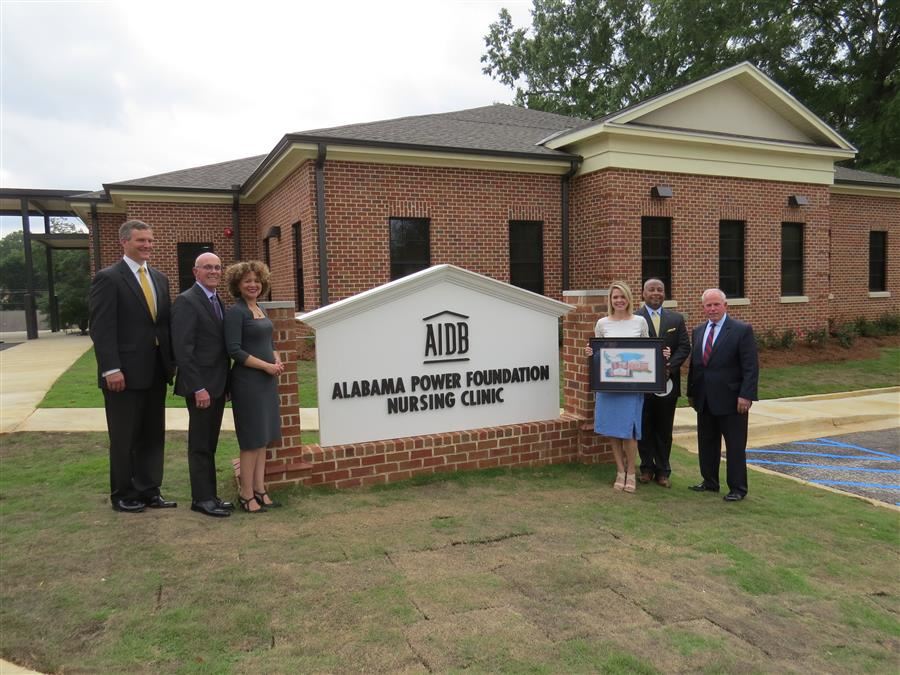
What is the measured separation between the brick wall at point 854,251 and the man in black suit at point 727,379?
48.4ft

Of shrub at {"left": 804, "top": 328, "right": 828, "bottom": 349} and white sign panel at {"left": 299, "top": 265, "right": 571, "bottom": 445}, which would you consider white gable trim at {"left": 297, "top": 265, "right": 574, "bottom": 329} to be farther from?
shrub at {"left": 804, "top": 328, "right": 828, "bottom": 349}

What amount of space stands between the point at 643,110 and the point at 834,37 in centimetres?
2319

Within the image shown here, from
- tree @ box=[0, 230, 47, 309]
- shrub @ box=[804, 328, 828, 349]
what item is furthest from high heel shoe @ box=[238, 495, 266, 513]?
tree @ box=[0, 230, 47, 309]

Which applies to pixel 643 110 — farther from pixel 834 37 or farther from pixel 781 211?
pixel 834 37

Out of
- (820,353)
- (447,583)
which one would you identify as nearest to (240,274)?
(447,583)

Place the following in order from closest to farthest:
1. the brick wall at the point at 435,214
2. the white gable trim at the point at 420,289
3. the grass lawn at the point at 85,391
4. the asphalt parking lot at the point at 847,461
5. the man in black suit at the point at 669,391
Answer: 1. the white gable trim at the point at 420,289
2. the man in black suit at the point at 669,391
3. the asphalt parking lot at the point at 847,461
4. the grass lawn at the point at 85,391
5. the brick wall at the point at 435,214

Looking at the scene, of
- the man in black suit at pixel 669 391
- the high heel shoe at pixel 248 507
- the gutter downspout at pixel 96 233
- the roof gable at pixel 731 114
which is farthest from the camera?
the gutter downspout at pixel 96 233

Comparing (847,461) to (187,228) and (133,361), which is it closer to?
(133,361)

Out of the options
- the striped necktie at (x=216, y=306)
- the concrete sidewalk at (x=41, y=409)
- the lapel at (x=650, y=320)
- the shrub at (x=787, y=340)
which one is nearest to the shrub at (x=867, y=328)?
the shrub at (x=787, y=340)

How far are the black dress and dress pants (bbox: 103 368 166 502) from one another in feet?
1.91

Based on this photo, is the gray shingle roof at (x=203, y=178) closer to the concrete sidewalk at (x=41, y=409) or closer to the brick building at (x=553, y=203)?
the brick building at (x=553, y=203)

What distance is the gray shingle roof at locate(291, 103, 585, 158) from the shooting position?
469 inches

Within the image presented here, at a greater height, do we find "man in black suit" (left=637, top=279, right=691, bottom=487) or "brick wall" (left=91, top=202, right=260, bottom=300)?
"brick wall" (left=91, top=202, right=260, bottom=300)

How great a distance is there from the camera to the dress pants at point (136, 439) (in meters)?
4.29
